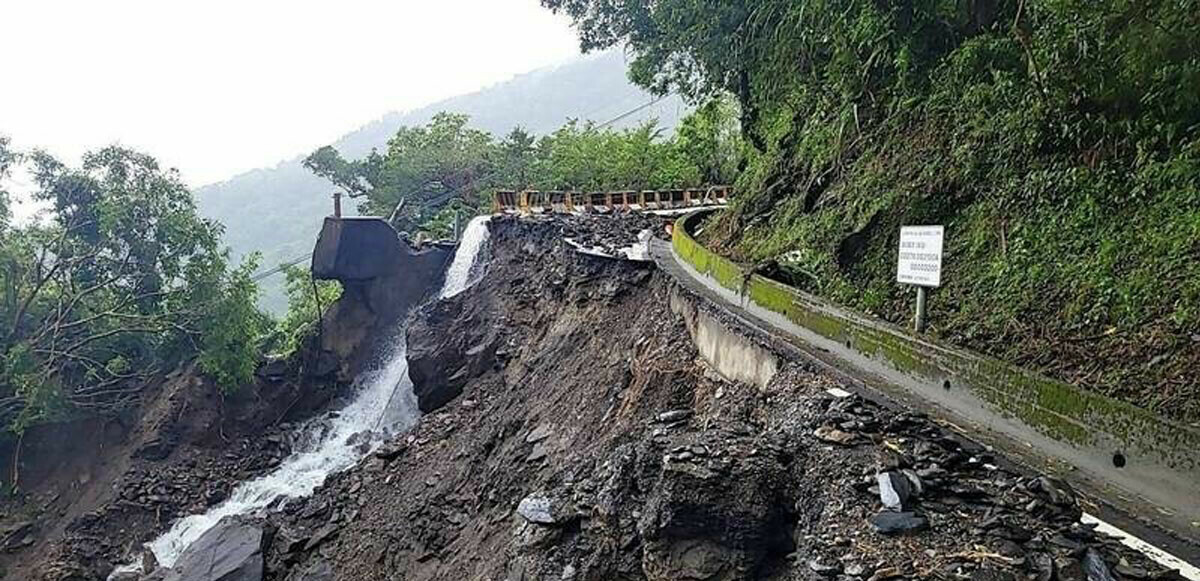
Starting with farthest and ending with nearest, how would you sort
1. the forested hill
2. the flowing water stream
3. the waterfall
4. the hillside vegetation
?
1. the forested hill
2. the waterfall
3. the flowing water stream
4. the hillside vegetation

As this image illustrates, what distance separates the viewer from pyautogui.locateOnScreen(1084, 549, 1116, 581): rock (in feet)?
9.61

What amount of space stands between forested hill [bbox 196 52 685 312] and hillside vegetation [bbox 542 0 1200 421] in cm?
3581

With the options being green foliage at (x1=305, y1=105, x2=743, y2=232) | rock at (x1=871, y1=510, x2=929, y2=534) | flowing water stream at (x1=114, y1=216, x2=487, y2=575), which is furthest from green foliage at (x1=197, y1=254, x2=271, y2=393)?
rock at (x1=871, y1=510, x2=929, y2=534)

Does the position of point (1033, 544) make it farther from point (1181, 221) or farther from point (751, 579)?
point (1181, 221)

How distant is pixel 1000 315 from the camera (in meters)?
5.59

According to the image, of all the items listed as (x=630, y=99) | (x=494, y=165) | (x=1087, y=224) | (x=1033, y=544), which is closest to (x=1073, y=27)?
(x=1087, y=224)

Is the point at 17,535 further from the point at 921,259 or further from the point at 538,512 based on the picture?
the point at 921,259

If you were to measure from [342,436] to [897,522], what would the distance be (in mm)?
15416

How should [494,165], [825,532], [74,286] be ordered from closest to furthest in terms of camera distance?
[825,532] → [74,286] → [494,165]

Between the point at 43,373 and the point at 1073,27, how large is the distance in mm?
19779

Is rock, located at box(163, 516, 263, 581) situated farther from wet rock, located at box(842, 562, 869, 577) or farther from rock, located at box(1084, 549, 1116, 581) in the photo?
rock, located at box(1084, 549, 1116, 581)

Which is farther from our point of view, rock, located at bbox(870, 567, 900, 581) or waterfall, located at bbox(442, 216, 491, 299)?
waterfall, located at bbox(442, 216, 491, 299)

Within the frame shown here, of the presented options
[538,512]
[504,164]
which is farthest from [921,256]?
[504,164]

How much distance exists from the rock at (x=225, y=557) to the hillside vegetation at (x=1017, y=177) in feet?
28.2
